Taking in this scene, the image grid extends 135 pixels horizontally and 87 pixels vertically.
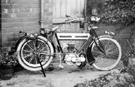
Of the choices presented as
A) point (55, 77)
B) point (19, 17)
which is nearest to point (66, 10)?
point (19, 17)

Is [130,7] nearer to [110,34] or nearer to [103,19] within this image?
[103,19]

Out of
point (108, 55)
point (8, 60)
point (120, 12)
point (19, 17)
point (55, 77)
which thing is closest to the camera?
point (8, 60)

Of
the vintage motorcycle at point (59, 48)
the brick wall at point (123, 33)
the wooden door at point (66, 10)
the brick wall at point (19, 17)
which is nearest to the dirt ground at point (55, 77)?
the vintage motorcycle at point (59, 48)

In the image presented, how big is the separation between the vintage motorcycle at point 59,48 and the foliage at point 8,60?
6.1 inches

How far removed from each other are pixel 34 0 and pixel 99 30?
2075 mm

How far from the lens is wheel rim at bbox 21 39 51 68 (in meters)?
6.66

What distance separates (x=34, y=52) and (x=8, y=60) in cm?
61

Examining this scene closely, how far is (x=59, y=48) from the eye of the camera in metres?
6.86

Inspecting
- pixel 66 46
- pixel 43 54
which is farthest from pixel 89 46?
pixel 43 54

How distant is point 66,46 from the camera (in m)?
6.90

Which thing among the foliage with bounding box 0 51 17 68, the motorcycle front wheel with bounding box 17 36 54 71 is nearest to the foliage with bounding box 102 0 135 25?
the motorcycle front wheel with bounding box 17 36 54 71

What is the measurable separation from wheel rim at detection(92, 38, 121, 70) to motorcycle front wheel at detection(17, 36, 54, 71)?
1.06m

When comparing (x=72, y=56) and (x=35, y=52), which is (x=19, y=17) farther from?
(x=72, y=56)

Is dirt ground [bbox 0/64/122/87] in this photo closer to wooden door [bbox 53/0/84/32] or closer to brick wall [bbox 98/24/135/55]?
wooden door [bbox 53/0/84/32]
